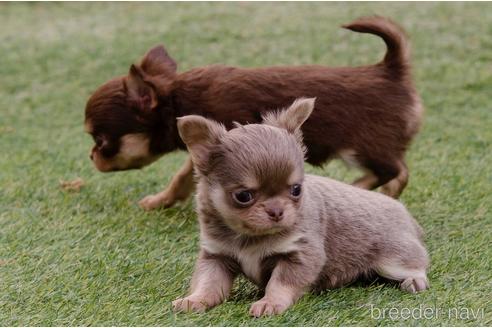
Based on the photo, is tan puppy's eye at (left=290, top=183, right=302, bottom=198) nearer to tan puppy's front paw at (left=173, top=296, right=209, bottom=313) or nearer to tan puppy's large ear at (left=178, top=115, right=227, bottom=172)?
tan puppy's large ear at (left=178, top=115, right=227, bottom=172)

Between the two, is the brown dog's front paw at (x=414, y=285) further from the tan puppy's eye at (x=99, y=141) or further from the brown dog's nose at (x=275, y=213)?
the tan puppy's eye at (x=99, y=141)

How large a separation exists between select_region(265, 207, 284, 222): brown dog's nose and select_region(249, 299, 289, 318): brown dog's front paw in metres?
0.35

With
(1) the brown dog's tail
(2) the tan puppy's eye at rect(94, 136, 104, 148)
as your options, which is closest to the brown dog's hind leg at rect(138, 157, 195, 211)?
(2) the tan puppy's eye at rect(94, 136, 104, 148)

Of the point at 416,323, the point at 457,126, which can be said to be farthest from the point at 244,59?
the point at 416,323

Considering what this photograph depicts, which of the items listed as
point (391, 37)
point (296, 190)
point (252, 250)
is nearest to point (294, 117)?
point (296, 190)

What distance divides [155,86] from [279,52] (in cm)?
412

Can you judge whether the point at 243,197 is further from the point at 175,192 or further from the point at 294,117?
the point at 175,192

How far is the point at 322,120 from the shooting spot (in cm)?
531

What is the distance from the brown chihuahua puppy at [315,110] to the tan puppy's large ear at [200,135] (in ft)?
5.24

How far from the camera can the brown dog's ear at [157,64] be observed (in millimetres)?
5824

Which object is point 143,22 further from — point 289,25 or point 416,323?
point 416,323

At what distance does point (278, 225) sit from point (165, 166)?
3480 millimetres

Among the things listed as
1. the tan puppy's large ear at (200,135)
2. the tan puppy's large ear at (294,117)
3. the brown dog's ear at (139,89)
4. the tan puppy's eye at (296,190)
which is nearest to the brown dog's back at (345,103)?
the brown dog's ear at (139,89)

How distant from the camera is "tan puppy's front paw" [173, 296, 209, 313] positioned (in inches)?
140
